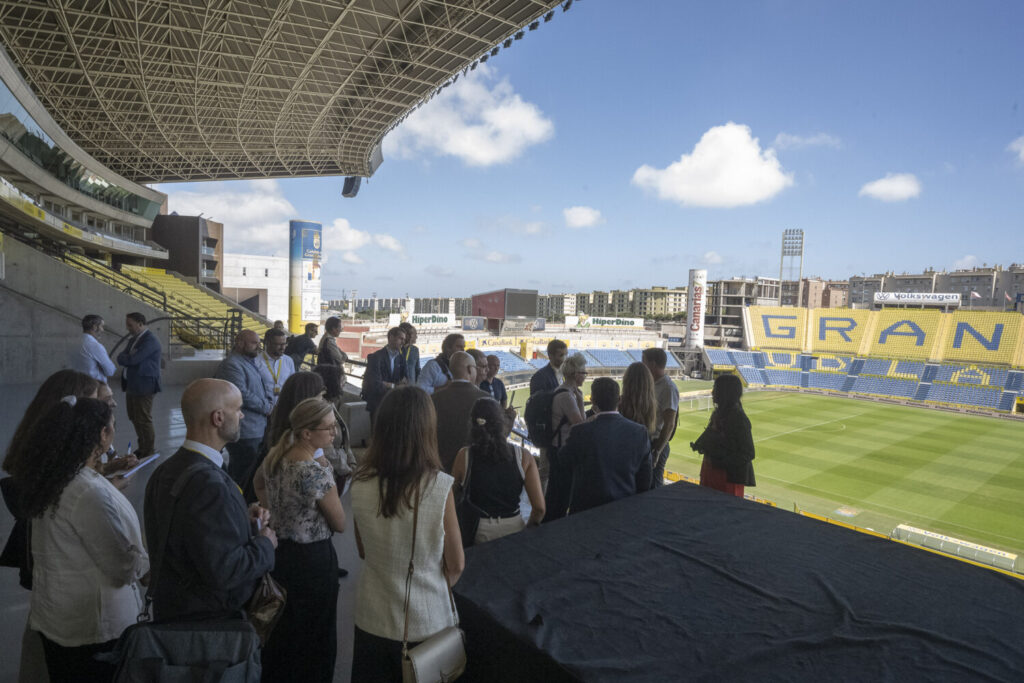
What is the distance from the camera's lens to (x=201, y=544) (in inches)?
68.0

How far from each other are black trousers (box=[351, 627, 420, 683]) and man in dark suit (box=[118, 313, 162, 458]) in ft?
15.8

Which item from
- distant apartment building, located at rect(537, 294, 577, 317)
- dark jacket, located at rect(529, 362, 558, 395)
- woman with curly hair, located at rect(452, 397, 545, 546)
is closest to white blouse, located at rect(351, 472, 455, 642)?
woman with curly hair, located at rect(452, 397, 545, 546)

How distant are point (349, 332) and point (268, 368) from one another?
140ft

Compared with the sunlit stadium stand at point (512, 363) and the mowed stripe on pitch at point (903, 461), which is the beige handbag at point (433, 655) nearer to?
the mowed stripe on pitch at point (903, 461)

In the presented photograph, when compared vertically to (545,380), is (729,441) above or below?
below

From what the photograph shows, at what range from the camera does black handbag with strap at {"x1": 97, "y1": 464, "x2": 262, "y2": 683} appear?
1472 mm

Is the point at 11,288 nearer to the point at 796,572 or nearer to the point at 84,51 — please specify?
the point at 84,51

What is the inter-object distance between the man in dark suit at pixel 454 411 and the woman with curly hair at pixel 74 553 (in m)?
1.93

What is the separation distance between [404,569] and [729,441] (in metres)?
3.11

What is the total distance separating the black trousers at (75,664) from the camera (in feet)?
6.55

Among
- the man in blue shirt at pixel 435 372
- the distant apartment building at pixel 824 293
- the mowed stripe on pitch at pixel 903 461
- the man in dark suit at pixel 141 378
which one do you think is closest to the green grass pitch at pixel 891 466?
the mowed stripe on pitch at pixel 903 461

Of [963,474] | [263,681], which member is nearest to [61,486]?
[263,681]

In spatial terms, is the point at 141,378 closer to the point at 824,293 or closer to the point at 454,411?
the point at 454,411

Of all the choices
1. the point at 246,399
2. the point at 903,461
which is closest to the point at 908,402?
the point at 903,461
